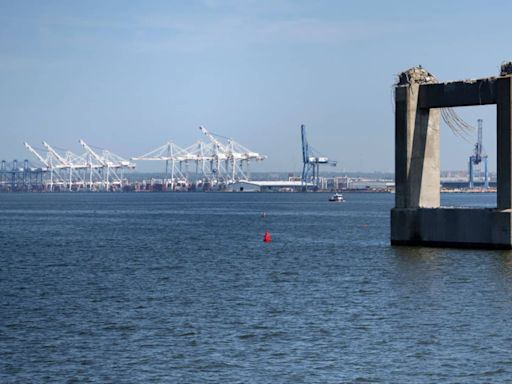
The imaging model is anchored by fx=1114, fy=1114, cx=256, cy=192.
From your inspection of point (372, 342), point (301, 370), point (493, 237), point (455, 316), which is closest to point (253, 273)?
point (493, 237)

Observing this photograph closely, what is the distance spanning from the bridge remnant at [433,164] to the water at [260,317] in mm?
961

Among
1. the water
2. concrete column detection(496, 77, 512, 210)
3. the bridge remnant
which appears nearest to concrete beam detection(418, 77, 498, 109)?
the bridge remnant

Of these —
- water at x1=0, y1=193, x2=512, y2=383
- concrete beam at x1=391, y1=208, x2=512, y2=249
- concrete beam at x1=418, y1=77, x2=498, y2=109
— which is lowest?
water at x1=0, y1=193, x2=512, y2=383

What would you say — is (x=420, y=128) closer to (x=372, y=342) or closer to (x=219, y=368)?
(x=372, y=342)

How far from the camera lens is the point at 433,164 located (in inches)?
2042

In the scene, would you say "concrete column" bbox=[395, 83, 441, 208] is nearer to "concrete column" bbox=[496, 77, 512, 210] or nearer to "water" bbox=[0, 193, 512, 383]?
"water" bbox=[0, 193, 512, 383]

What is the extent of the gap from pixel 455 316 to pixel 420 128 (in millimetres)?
20620

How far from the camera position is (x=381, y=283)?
41062 mm

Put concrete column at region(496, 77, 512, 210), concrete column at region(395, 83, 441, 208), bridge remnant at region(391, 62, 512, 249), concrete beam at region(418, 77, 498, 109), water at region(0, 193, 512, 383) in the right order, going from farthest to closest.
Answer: concrete column at region(395, 83, 441, 208) < concrete beam at region(418, 77, 498, 109) < bridge remnant at region(391, 62, 512, 249) < concrete column at region(496, 77, 512, 210) < water at region(0, 193, 512, 383)

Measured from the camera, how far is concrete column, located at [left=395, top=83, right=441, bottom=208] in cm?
5131

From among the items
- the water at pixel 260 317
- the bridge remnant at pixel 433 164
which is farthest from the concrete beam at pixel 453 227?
the water at pixel 260 317

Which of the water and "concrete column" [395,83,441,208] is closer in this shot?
the water

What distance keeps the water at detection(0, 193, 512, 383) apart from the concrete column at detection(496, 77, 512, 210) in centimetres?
245

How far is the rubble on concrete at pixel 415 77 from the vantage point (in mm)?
51750
